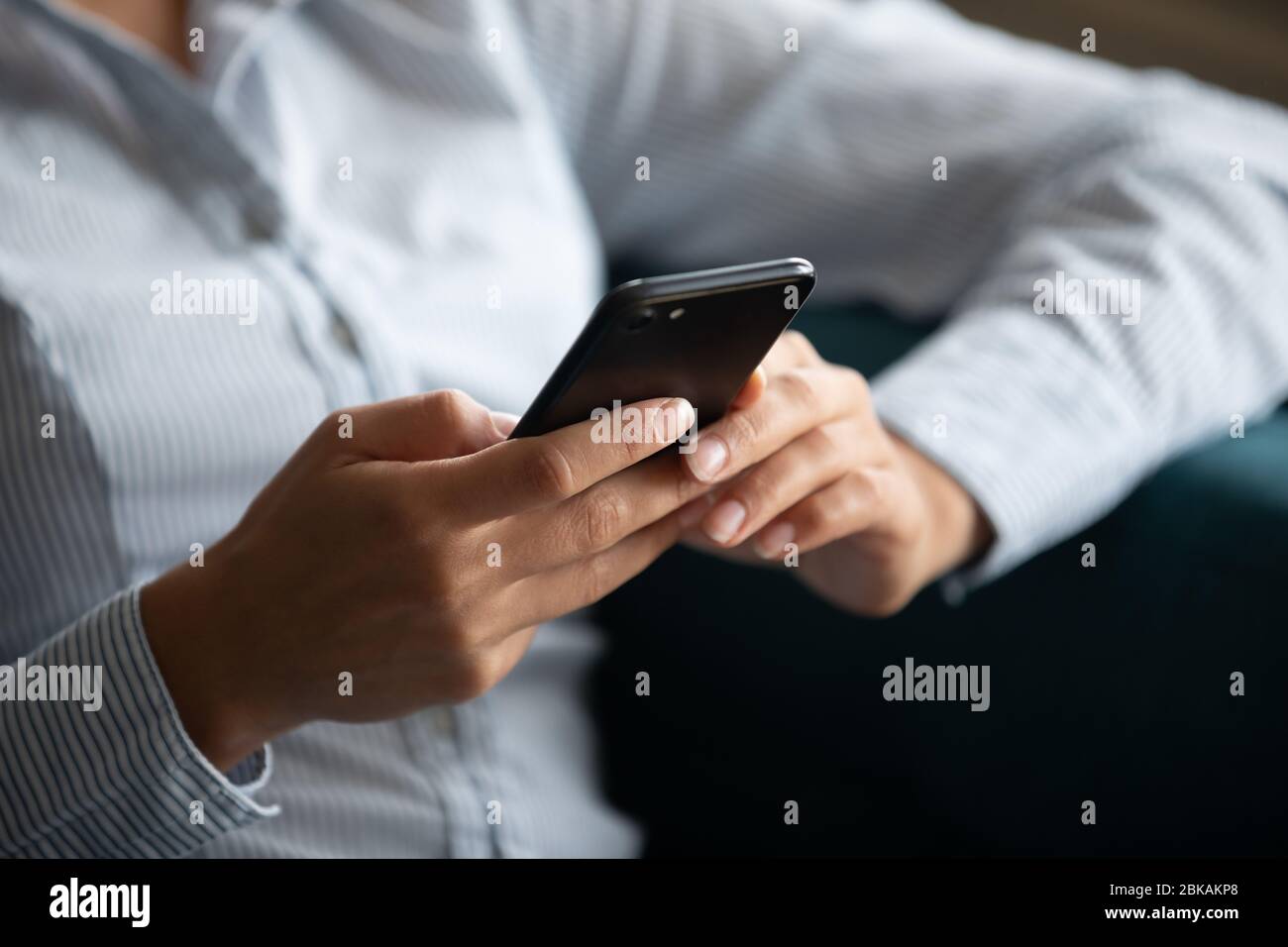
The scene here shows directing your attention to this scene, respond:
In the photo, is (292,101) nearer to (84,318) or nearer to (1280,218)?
(84,318)

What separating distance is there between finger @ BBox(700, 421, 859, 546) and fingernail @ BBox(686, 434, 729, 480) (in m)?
0.04

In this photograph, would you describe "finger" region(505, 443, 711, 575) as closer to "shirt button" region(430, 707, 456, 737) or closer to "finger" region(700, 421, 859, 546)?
"finger" region(700, 421, 859, 546)

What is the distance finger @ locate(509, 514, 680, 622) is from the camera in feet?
1.58

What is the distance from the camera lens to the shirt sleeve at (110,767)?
486 millimetres

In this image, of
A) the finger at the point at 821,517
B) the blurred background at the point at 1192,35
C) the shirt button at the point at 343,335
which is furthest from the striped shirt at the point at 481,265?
the blurred background at the point at 1192,35

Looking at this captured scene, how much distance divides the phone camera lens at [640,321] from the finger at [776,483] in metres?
0.14

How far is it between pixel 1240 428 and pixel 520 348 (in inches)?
17.6

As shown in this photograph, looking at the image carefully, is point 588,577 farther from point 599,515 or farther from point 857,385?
point 857,385

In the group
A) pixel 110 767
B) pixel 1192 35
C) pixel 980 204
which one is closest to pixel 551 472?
pixel 110 767

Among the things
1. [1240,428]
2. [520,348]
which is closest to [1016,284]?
[1240,428]

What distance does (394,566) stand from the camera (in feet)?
1.45

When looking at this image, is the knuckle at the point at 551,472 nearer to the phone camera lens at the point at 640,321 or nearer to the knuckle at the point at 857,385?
the phone camera lens at the point at 640,321

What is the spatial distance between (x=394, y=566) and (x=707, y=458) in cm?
13

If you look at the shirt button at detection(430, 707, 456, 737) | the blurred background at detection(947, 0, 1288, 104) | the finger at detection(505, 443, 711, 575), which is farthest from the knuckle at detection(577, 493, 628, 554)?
the blurred background at detection(947, 0, 1288, 104)
